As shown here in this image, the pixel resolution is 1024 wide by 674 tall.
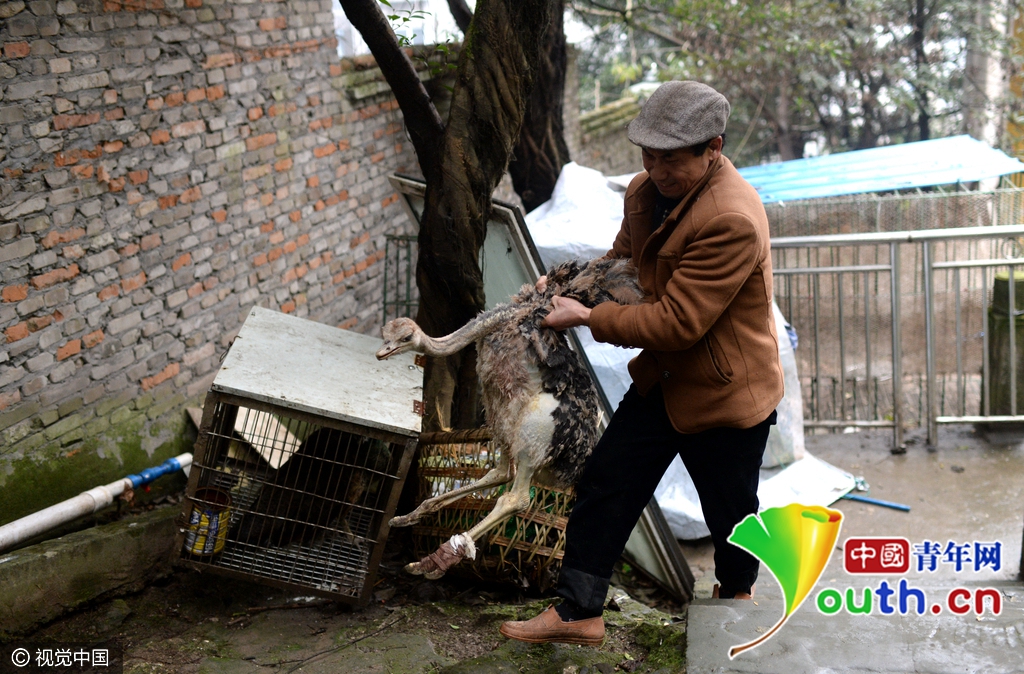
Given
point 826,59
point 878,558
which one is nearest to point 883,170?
point 826,59

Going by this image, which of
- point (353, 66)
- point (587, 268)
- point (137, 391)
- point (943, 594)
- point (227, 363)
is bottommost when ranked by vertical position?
point (943, 594)

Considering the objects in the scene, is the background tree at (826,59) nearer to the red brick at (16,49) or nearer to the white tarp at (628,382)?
the white tarp at (628,382)

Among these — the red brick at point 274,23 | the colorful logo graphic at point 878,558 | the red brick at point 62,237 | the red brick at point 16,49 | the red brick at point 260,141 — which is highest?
the red brick at point 274,23

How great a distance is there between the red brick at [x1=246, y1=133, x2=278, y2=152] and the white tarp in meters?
1.69

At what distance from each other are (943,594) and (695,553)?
1.68 m

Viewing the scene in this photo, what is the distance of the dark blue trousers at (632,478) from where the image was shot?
2.75 meters

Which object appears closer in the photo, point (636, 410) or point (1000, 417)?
point (636, 410)

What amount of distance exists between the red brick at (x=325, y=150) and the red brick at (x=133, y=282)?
1698mm

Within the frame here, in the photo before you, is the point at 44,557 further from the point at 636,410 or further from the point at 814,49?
the point at 814,49

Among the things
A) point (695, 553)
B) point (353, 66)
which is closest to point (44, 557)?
point (695, 553)

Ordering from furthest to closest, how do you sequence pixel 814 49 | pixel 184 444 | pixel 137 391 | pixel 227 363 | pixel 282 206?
pixel 814 49, pixel 282 206, pixel 184 444, pixel 137 391, pixel 227 363

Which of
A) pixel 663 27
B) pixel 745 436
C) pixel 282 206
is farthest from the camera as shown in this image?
pixel 663 27

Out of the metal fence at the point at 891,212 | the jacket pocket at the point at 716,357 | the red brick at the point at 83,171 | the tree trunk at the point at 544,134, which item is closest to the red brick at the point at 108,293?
the red brick at the point at 83,171

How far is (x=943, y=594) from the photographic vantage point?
2863mm
